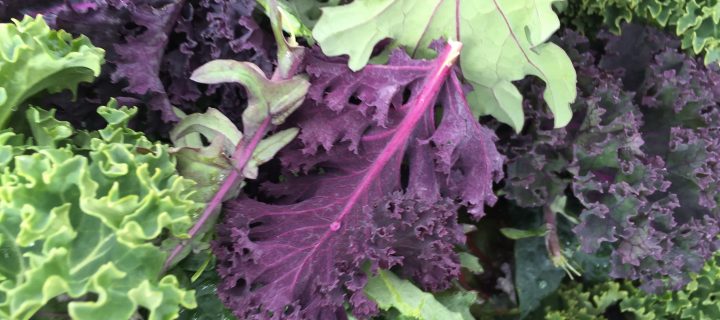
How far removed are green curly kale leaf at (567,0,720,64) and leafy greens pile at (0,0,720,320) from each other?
0.11ft

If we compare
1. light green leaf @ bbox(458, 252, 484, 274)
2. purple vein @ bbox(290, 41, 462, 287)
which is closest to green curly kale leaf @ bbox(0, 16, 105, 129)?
purple vein @ bbox(290, 41, 462, 287)

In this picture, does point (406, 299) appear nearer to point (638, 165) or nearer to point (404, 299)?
point (404, 299)

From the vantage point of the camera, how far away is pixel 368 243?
108 cm

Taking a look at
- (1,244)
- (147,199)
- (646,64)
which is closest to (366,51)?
(147,199)

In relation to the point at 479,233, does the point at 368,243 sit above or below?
above

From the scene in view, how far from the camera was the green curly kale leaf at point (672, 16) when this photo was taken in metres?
1.37

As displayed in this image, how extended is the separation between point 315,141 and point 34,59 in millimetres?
430

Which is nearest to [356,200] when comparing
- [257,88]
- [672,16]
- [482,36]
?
[257,88]

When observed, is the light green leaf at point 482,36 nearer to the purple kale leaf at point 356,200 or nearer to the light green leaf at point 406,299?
the purple kale leaf at point 356,200

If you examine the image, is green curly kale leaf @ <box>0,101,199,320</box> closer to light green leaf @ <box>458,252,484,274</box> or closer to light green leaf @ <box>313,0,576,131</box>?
light green leaf @ <box>313,0,576,131</box>

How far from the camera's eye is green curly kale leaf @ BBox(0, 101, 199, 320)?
779 millimetres

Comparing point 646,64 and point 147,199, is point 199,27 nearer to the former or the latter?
point 147,199

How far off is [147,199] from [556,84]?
2.35 ft

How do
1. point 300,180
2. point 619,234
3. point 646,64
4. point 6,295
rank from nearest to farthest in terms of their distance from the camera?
point 6,295, point 300,180, point 619,234, point 646,64
